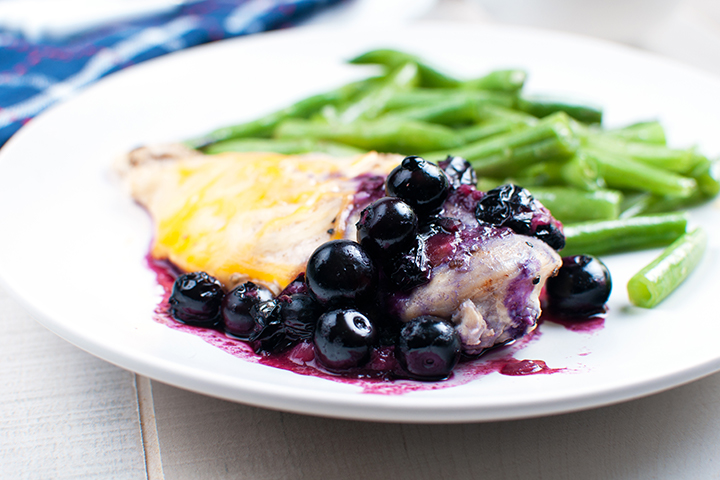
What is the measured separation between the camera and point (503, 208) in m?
2.49

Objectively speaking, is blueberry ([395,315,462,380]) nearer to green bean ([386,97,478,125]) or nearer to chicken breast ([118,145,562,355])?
chicken breast ([118,145,562,355])

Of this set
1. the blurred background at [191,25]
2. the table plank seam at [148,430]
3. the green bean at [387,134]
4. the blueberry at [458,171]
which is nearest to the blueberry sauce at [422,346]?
the blueberry at [458,171]

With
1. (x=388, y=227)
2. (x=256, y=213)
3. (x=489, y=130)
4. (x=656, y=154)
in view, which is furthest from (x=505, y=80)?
(x=388, y=227)

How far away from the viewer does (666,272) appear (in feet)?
9.05

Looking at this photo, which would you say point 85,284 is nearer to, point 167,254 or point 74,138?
point 167,254

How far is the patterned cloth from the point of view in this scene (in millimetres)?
4539

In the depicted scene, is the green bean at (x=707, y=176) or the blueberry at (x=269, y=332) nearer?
the blueberry at (x=269, y=332)

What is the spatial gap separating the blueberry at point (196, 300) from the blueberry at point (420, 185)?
2.91 feet

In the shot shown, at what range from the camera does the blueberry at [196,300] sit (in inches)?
102

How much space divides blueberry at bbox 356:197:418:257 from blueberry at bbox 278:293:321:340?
0.32m

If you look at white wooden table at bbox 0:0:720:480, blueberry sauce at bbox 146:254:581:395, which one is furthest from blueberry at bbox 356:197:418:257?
white wooden table at bbox 0:0:720:480

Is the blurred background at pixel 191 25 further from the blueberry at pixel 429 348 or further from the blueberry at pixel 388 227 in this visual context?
the blueberry at pixel 429 348

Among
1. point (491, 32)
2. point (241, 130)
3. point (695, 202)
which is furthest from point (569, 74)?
point (241, 130)

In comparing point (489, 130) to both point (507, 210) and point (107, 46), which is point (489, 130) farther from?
point (107, 46)
